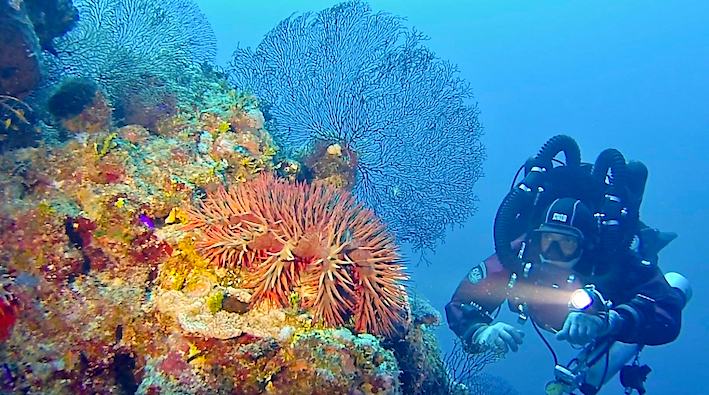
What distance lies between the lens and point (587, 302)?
4.95m

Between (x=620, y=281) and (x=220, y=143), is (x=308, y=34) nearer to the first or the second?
(x=220, y=143)

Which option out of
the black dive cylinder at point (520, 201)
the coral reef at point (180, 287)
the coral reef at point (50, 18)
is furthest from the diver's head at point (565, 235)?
the coral reef at point (50, 18)

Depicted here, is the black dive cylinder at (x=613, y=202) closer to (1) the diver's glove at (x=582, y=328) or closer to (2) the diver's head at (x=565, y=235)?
(2) the diver's head at (x=565, y=235)

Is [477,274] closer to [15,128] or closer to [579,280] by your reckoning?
[579,280]

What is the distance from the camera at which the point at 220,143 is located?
476 cm

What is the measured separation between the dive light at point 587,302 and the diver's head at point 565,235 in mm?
605

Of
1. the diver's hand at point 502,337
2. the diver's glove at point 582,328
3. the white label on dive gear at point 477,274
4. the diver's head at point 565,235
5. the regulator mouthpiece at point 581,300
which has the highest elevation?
the diver's head at point 565,235

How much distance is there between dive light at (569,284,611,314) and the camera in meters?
4.96

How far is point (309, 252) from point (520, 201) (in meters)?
3.67

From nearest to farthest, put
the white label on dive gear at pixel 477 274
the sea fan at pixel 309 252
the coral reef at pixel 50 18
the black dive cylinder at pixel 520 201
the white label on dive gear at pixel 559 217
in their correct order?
1. the sea fan at pixel 309 252
2. the coral reef at pixel 50 18
3. the white label on dive gear at pixel 559 217
4. the black dive cylinder at pixel 520 201
5. the white label on dive gear at pixel 477 274

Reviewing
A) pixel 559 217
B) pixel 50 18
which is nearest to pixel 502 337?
pixel 559 217

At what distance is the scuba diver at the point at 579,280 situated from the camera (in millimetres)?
5121

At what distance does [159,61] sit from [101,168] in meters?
2.71

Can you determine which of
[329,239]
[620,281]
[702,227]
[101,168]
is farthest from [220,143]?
[702,227]
